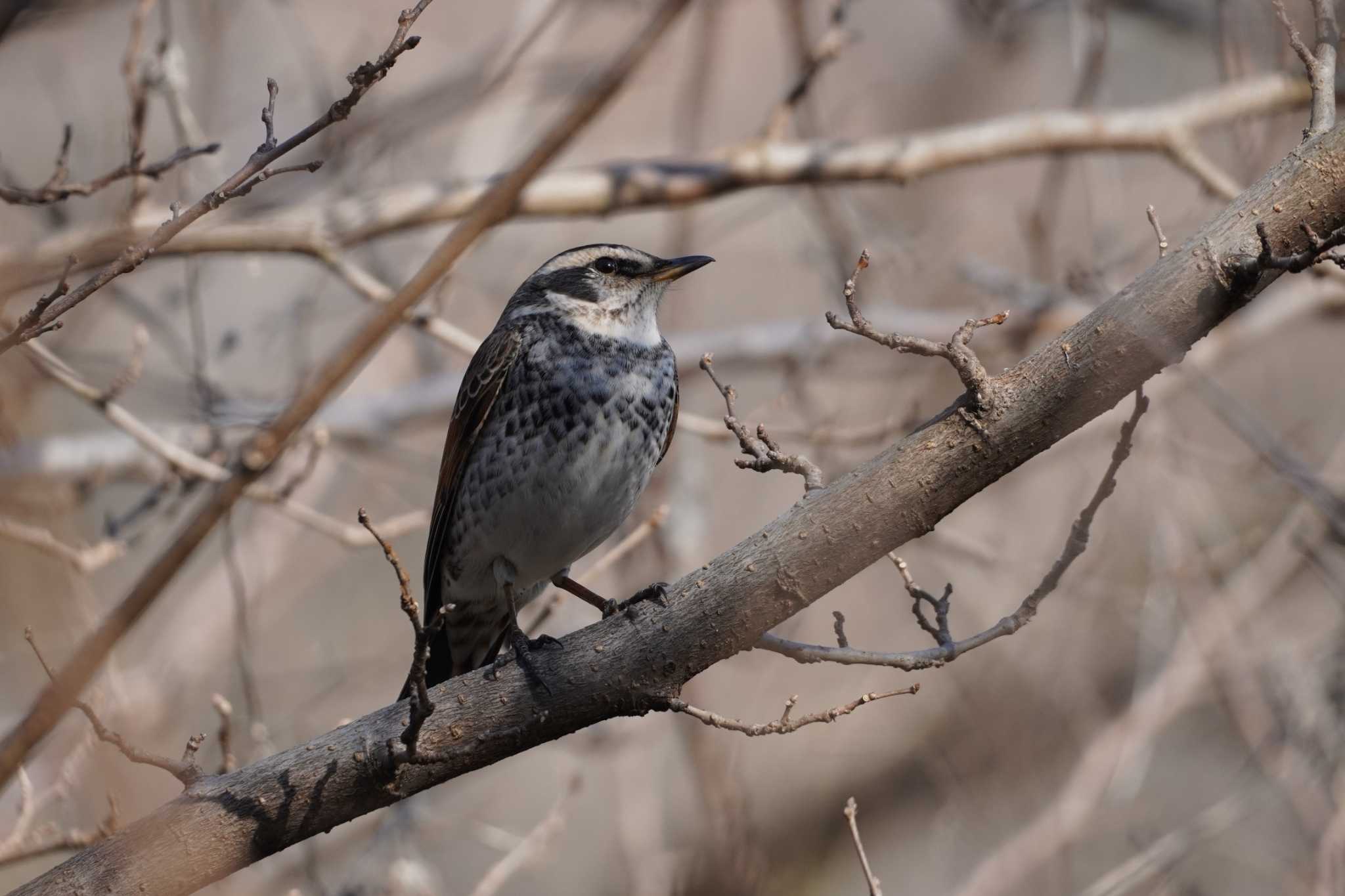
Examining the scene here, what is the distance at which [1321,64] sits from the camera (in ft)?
11.1

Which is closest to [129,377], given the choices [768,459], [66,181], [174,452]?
[174,452]

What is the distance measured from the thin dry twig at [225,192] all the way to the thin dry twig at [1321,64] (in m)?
2.24

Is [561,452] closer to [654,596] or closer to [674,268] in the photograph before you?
[674,268]

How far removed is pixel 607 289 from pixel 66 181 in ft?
6.92

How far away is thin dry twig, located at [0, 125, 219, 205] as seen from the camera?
3.40 metres

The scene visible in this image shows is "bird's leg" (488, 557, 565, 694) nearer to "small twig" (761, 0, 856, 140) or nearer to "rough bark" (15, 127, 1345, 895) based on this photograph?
"rough bark" (15, 127, 1345, 895)

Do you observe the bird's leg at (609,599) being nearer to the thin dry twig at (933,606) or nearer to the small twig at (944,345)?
the thin dry twig at (933,606)

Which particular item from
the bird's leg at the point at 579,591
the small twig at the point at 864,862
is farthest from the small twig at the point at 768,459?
the bird's leg at the point at 579,591

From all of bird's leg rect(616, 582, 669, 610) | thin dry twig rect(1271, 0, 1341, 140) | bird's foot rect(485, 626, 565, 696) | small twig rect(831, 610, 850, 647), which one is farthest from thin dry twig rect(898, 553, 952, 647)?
thin dry twig rect(1271, 0, 1341, 140)

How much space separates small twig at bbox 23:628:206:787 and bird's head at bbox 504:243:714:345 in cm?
242

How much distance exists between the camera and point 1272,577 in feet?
27.8

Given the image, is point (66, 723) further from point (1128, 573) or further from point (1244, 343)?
point (1244, 343)

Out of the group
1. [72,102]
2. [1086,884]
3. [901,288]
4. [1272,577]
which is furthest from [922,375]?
[72,102]

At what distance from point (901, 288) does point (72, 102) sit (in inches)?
223
